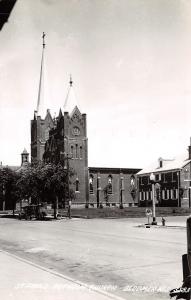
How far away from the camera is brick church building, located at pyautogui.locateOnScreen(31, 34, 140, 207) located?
3174 inches

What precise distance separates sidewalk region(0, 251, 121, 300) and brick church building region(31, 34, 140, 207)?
65448 mm

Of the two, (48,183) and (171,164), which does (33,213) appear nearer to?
(48,183)

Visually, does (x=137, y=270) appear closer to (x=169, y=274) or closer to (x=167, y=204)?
(x=169, y=274)

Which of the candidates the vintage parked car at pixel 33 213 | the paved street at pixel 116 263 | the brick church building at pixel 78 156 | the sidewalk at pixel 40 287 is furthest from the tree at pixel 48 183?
the sidewalk at pixel 40 287

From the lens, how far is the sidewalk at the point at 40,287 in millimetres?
7172

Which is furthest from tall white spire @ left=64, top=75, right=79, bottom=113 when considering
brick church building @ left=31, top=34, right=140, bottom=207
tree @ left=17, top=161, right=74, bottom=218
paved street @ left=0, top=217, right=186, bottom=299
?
paved street @ left=0, top=217, right=186, bottom=299

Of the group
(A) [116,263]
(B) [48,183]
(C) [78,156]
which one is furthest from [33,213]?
(C) [78,156]

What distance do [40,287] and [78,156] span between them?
73381 millimetres

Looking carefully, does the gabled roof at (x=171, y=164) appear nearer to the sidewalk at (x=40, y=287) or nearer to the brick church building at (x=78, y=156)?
the brick church building at (x=78, y=156)

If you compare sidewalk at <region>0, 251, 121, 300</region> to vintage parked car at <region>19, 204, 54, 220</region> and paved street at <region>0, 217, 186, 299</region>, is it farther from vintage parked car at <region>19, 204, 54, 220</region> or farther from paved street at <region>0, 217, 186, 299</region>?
vintage parked car at <region>19, 204, 54, 220</region>

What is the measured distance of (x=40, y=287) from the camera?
7.91 m

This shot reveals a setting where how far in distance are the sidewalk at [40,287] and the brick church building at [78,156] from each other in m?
65.4

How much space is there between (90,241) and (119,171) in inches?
2833

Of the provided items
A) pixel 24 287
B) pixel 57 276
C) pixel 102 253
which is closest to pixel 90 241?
pixel 102 253
